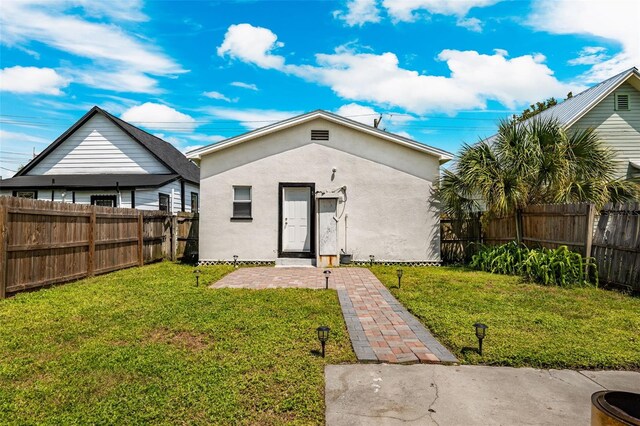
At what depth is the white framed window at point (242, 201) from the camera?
472 inches

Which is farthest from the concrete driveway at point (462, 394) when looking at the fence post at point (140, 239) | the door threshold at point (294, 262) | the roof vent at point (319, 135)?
the fence post at point (140, 239)

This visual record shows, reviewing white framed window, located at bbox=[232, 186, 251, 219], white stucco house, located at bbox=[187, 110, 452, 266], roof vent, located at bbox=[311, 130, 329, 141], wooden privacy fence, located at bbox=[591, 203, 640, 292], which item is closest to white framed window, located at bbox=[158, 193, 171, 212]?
white stucco house, located at bbox=[187, 110, 452, 266]

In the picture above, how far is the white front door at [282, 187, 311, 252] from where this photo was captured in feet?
39.4

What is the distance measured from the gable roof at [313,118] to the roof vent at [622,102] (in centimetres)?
895

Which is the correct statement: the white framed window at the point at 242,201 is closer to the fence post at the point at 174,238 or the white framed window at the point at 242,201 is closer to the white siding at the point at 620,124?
the fence post at the point at 174,238

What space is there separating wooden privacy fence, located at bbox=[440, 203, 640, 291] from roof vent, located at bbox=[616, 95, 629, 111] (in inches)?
334

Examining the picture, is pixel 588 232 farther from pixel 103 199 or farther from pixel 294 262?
pixel 103 199

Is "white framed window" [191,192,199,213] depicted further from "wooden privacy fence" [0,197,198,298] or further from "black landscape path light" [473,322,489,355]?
"black landscape path light" [473,322,489,355]

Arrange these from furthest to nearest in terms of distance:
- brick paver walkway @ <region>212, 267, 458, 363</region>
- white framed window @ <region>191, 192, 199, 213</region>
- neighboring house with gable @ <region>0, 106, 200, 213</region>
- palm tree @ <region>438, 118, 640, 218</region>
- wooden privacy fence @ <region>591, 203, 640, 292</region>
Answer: white framed window @ <region>191, 192, 199, 213</region>, neighboring house with gable @ <region>0, 106, 200, 213</region>, palm tree @ <region>438, 118, 640, 218</region>, wooden privacy fence @ <region>591, 203, 640, 292</region>, brick paver walkway @ <region>212, 267, 458, 363</region>

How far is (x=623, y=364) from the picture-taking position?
392 cm

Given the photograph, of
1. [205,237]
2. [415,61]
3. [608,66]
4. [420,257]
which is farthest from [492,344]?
[608,66]

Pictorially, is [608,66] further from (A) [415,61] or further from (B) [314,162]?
(B) [314,162]

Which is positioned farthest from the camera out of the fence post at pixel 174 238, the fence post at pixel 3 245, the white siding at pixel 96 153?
the white siding at pixel 96 153

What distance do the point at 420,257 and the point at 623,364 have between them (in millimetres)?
8000
